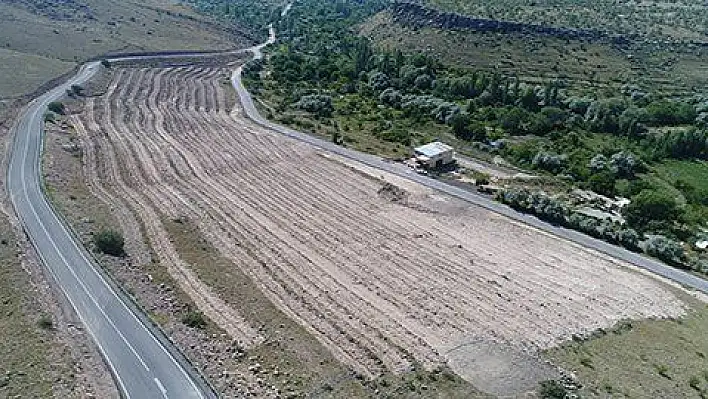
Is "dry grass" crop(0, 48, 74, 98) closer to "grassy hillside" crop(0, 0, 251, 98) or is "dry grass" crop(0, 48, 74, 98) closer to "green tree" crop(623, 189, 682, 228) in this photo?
"grassy hillside" crop(0, 0, 251, 98)

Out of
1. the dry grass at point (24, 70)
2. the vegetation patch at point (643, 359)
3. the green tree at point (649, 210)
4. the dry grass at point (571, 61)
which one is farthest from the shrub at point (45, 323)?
the dry grass at point (571, 61)

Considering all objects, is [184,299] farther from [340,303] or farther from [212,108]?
[212,108]

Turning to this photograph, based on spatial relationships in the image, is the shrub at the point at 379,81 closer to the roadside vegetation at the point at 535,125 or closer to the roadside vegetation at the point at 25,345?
the roadside vegetation at the point at 535,125

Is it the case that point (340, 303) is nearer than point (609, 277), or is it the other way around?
point (340, 303)

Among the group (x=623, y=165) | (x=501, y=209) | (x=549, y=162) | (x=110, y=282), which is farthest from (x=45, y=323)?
(x=623, y=165)

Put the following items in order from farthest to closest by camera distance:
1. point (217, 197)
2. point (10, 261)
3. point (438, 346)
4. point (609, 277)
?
point (217, 197), point (609, 277), point (10, 261), point (438, 346)

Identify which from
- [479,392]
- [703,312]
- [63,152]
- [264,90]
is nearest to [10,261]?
[63,152]

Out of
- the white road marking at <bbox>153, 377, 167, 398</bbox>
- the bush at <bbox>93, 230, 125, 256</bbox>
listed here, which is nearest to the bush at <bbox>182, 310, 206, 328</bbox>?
the white road marking at <bbox>153, 377, 167, 398</bbox>
